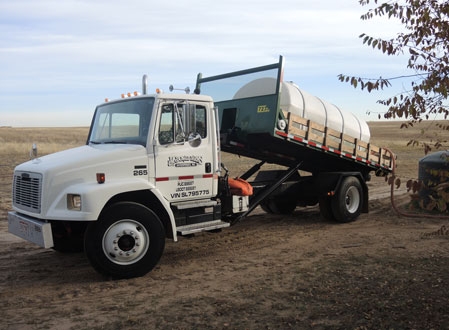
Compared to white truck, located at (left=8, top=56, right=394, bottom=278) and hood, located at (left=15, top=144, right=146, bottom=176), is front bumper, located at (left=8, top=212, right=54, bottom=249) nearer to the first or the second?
white truck, located at (left=8, top=56, right=394, bottom=278)

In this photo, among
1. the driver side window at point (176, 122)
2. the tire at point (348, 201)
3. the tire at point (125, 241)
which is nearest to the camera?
the tire at point (125, 241)

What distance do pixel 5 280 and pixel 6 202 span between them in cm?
677

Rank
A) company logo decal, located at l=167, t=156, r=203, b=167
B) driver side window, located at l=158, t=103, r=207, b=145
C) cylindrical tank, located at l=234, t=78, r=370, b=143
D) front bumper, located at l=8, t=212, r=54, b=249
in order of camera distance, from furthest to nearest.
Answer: cylindrical tank, located at l=234, t=78, r=370, b=143, company logo decal, located at l=167, t=156, r=203, b=167, driver side window, located at l=158, t=103, r=207, b=145, front bumper, located at l=8, t=212, r=54, b=249

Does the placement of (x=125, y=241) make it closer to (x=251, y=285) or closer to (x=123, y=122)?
(x=251, y=285)

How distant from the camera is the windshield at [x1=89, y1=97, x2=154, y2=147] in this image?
646 centimetres

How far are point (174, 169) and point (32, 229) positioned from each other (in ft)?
6.75

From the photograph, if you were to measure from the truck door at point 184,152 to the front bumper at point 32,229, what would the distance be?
159cm

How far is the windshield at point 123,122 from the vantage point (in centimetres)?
646

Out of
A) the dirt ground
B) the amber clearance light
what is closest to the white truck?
the amber clearance light

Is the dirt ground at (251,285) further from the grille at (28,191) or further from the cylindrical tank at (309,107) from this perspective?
the cylindrical tank at (309,107)

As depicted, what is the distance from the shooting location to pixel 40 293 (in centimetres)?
546

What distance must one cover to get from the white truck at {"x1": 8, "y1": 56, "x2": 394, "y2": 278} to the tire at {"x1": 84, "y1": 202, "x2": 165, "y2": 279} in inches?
0.5

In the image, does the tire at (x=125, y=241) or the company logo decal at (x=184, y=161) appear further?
the company logo decal at (x=184, y=161)

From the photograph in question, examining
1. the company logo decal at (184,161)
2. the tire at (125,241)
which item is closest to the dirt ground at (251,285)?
the tire at (125,241)
